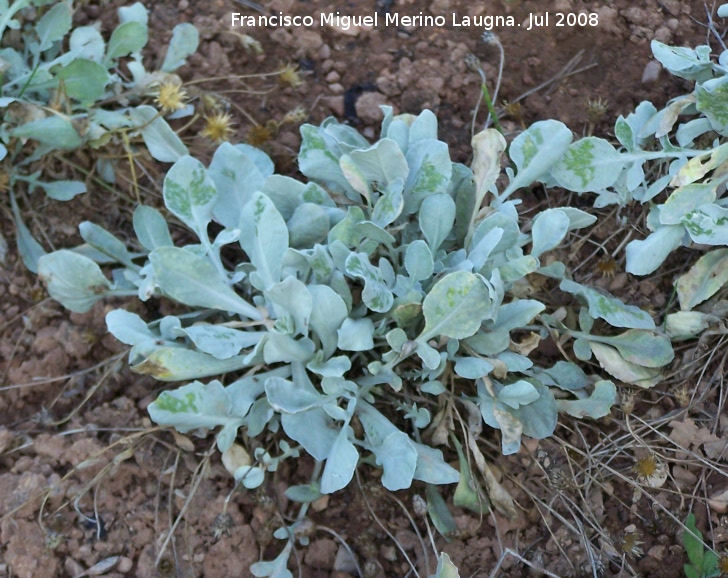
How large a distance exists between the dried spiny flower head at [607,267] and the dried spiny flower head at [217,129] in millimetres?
928

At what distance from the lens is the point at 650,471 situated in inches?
59.3

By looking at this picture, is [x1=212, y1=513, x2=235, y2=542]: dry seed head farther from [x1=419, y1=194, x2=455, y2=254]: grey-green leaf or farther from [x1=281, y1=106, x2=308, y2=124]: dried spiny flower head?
[x1=281, y1=106, x2=308, y2=124]: dried spiny flower head

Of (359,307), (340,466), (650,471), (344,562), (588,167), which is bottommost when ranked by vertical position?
(344,562)

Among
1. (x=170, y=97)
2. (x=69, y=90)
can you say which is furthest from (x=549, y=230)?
(x=69, y=90)

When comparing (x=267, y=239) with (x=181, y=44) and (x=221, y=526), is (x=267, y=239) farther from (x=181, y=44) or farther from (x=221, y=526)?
(x=181, y=44)

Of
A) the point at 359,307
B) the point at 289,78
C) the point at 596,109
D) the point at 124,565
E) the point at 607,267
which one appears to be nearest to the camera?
the point at 124,565

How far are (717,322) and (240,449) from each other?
3.32 feet

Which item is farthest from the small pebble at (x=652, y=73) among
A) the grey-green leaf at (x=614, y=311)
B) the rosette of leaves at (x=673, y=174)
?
the grey-green leaf at (x=614, y=311)

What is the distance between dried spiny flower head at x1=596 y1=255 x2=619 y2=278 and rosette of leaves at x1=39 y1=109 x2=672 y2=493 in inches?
4.2

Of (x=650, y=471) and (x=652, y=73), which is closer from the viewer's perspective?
(x=650, y=471)

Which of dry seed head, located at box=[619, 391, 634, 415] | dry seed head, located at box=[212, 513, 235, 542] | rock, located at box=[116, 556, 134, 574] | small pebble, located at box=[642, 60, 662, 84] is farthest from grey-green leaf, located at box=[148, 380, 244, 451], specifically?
small pebble, located at box=[642, 60, 662, 84]

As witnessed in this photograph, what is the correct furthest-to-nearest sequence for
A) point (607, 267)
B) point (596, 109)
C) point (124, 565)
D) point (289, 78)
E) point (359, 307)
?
point (289, 78), point (596, 109), point (607, 267), point (359, 307), point (124, 565)

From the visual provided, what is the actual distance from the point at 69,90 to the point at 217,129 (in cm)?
35

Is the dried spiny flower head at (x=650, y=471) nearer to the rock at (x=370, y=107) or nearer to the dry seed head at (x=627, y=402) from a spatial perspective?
the dry seed head at (x=627, y=402)
